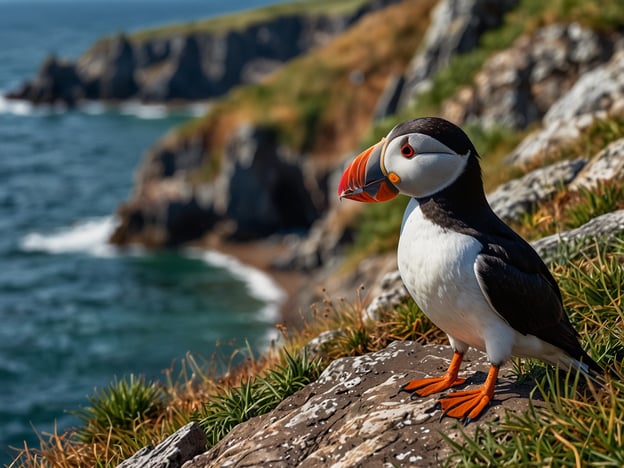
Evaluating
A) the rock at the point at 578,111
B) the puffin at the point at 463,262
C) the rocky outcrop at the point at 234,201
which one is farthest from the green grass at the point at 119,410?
the rocky outcrop at the point at 234,201

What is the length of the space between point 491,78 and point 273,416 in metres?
20.8

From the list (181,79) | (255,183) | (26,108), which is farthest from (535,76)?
(181,79)

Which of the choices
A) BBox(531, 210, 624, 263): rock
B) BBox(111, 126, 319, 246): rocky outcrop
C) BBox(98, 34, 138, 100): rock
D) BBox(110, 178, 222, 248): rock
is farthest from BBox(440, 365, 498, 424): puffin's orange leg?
BBox(98, 34, 138, 100): rock

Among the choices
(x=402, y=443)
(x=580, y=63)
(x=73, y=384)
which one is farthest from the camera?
(x=73, y=384)

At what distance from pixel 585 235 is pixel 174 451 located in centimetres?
486

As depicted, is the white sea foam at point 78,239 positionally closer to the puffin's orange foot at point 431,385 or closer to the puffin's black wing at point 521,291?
the puffin's orange foot at point 431,385

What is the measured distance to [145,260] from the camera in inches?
2074

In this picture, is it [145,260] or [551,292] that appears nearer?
[551,292]

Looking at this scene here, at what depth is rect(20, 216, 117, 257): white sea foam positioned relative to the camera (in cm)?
5572

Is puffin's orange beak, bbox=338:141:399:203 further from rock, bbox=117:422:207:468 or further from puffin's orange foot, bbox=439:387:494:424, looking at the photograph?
rock, bbox=117:422:207:468

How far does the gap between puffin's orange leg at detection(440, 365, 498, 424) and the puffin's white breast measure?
0.27 metres

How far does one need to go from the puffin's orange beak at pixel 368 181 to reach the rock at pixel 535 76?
18.1 metres

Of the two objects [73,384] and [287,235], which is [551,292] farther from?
[287,235]

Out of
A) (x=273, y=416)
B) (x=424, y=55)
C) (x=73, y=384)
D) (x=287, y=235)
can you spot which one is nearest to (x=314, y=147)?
(x=287, y=235)
